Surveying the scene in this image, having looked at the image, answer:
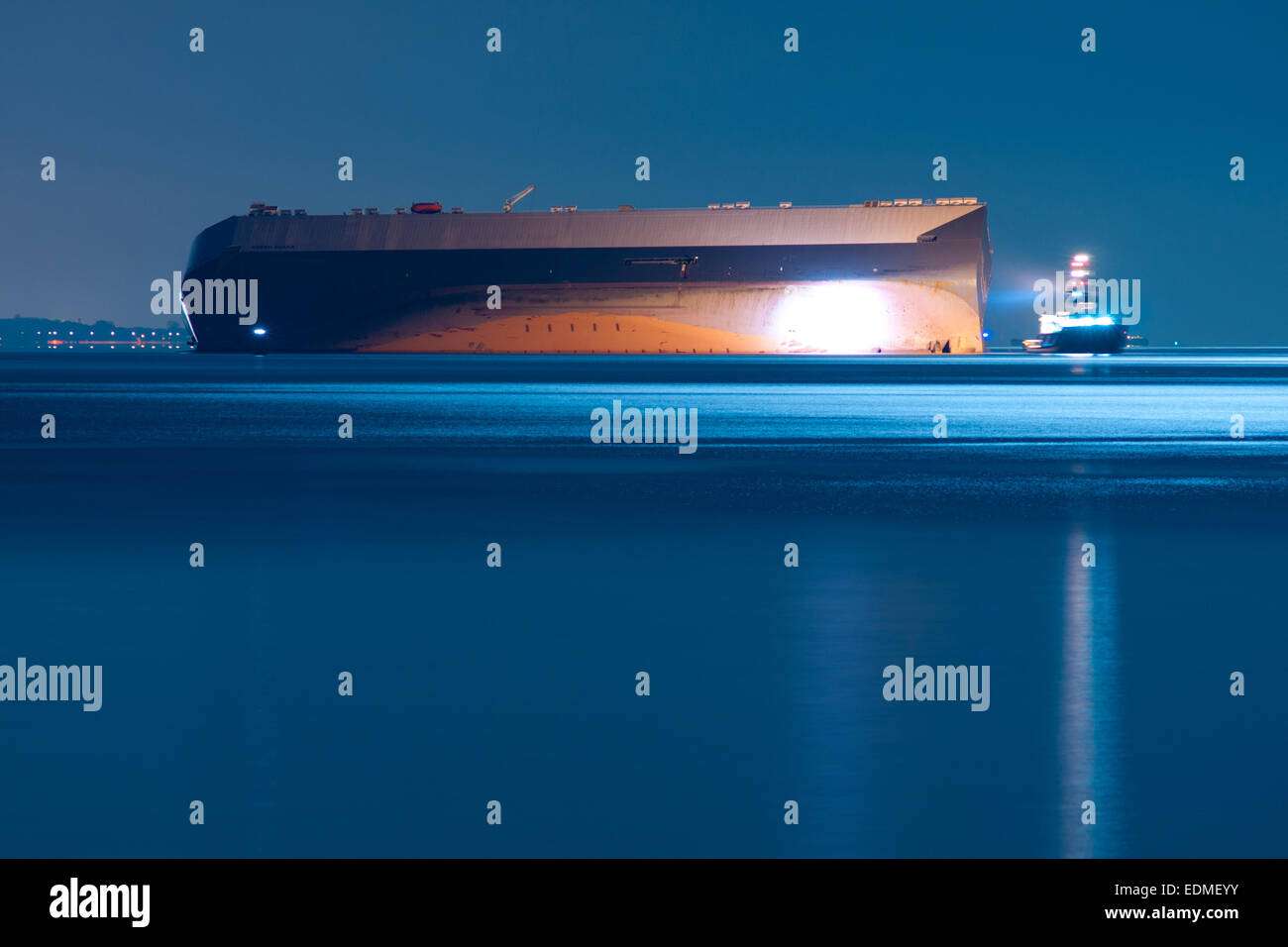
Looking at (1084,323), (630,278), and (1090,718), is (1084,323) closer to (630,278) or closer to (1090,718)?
(630,278)

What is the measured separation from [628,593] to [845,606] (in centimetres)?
135

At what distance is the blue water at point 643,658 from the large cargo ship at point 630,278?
96890 millimetres

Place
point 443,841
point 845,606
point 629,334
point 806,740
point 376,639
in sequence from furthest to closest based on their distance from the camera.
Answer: point 629,334
point 845,606
point 376,639
point 806,740
point 443,841

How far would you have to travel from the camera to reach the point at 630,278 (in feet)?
378

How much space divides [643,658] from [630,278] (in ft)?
359

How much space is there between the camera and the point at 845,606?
852cm

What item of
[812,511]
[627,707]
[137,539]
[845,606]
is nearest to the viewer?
[627,707]

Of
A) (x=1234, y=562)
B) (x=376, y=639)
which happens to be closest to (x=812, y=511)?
(x=1234, y=562)

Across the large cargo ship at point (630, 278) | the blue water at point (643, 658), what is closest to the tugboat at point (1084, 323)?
the large cargo ship at point (630, 278)

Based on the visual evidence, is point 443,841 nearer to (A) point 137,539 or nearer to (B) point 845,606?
(B) point 845,606

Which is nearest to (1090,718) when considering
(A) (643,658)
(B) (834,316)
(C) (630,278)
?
(A) (643,658)

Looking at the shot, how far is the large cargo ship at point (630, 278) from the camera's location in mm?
113688

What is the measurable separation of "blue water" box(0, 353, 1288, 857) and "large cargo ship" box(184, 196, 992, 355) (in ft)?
318

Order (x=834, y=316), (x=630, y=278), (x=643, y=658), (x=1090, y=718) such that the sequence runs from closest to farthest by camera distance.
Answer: (x=1090, y=718)
(x=643, y=658)
(x=834, y=316)
(x=630, y=278)
